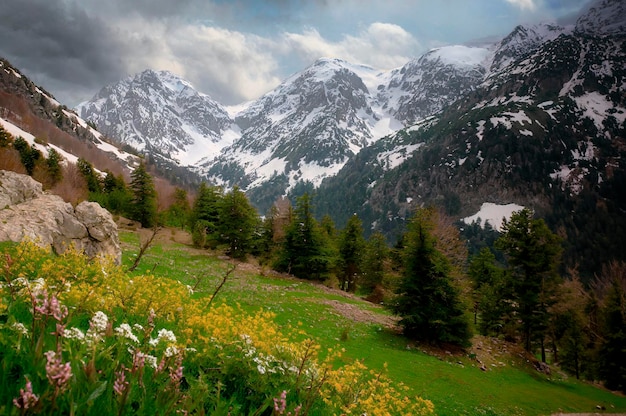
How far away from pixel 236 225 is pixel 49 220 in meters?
25.7

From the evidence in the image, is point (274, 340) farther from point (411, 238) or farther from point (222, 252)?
point (222, 252)

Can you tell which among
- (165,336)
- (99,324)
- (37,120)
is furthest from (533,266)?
(37,120)

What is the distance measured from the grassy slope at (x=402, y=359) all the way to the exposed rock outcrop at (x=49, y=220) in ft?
11.5

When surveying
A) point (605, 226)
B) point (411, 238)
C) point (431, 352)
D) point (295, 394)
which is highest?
point (605, 226)

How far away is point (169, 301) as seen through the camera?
7.71 meters

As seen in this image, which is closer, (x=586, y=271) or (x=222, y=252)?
(x=222, y=252)

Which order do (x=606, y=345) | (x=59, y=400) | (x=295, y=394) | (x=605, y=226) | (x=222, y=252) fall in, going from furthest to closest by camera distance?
(x=605, y=226) → (x=222, y=252) → (x=606, y=345) → (x=295, y=394) → (x=59, y=400)

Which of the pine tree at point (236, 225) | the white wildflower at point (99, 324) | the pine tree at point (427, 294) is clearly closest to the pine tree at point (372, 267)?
the pine tree at point (236, 225)

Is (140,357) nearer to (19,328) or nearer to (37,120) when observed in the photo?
(19,328)

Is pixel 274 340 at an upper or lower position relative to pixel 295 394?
upper

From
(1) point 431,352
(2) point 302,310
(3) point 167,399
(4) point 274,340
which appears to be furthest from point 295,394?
(1) point 431,352

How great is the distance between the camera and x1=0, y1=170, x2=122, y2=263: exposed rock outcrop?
50.4 feet

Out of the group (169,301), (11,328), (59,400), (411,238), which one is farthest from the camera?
(411,238)

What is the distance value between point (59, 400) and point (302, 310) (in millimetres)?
21458
